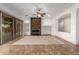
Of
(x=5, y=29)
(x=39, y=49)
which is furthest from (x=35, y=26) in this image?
(x=39, y=49)

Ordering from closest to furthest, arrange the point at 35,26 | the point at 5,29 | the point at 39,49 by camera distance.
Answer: the point at 39,49
the point at 5,29
the point at 35,26

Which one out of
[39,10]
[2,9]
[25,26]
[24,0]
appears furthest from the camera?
[25,26]

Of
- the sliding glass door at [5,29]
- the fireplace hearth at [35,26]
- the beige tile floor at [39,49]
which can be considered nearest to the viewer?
the beige tile floor at [39,49]

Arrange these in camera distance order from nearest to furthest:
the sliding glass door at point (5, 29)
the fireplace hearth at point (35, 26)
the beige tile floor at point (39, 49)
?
the beige tile floor at point (39, 49) < the sliding glass door at point (5, 29) < the fireplace hearth at point (35, 26)

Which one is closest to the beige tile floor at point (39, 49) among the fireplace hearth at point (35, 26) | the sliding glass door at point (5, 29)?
the sliding glass door at point (5, 29)

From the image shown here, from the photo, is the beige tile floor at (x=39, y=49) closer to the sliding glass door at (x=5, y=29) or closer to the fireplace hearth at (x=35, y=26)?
the sliding glass door at (x=5, y=29)

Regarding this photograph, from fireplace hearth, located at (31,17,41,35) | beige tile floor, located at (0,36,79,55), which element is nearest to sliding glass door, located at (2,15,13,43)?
beige tile floor, located at (0,36,79,55)

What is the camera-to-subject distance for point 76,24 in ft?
25.3

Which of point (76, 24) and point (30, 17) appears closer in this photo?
point (76, 24)

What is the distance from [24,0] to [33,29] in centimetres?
1292

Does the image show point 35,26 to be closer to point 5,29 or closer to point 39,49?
point 5,29

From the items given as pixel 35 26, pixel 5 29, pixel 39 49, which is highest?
pixel 35 26
